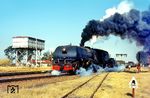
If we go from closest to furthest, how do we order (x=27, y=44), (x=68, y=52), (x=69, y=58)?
(x=69, y=58) → (x=68, y=52) → (x=27, y=44)

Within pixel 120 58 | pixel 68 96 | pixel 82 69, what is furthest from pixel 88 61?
pixel 120 58

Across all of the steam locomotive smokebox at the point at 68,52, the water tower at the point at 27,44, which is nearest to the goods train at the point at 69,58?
the steam locomotive smokebox at the point at 68,52

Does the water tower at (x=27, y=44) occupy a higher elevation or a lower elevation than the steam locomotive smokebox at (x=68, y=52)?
higher

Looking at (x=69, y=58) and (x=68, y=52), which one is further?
(x=68, y=52)

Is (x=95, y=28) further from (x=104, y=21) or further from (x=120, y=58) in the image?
(x=120, y=58)

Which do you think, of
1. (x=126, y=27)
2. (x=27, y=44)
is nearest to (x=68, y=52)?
(x=126, y=27)

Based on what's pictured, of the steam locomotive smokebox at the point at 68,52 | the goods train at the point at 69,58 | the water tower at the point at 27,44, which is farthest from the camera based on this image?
the water tower at the point at 27,44

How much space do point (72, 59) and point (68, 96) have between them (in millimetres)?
20194

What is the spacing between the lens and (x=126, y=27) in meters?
46.6

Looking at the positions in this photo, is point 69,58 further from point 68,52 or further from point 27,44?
point 27,44

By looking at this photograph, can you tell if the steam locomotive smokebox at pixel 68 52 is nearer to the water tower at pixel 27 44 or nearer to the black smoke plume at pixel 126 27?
the black smoke plume at pixel 126 27

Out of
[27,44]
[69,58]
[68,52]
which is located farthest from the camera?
[27,44]

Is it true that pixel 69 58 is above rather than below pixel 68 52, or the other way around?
below

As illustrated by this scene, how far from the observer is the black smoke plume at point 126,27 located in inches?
1779
